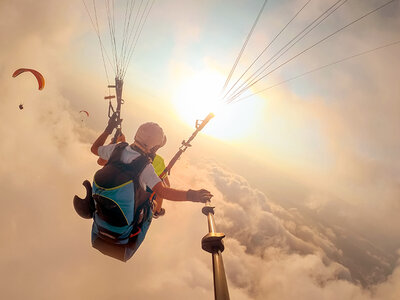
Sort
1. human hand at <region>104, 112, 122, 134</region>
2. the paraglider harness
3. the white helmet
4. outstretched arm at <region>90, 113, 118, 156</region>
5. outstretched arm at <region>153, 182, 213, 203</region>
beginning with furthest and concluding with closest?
human hand at <region>104, 112, 122, 134</region>
outstretched arm at <region>90, 113, 118, 156</region>
the white helmet
outstretched arm at <region>153, 182, 213, 203</region>
the paraglider harness

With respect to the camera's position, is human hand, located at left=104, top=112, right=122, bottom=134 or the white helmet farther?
human hand, located at left=104, top=112, right=122, bottom=134

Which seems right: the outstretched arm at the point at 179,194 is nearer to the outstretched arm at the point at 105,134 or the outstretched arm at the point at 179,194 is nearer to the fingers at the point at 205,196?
the fingers at the point at 205,196

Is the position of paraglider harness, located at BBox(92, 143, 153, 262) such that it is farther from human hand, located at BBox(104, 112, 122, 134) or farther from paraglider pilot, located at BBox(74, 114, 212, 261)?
human hand, located at BBox(104, 112, 122, 134)

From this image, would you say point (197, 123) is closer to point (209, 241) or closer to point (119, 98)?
point (119, 98)

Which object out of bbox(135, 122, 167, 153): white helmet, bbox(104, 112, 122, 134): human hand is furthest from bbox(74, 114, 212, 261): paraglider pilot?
bbox(104, 112, 122, 134): human hand

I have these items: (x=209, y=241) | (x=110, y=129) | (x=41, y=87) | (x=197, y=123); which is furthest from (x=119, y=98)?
(x=41, y=87)

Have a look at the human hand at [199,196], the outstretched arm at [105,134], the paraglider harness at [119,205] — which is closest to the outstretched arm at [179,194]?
the human hand at [199,196]

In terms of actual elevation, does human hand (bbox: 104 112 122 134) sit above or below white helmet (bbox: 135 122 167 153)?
above
